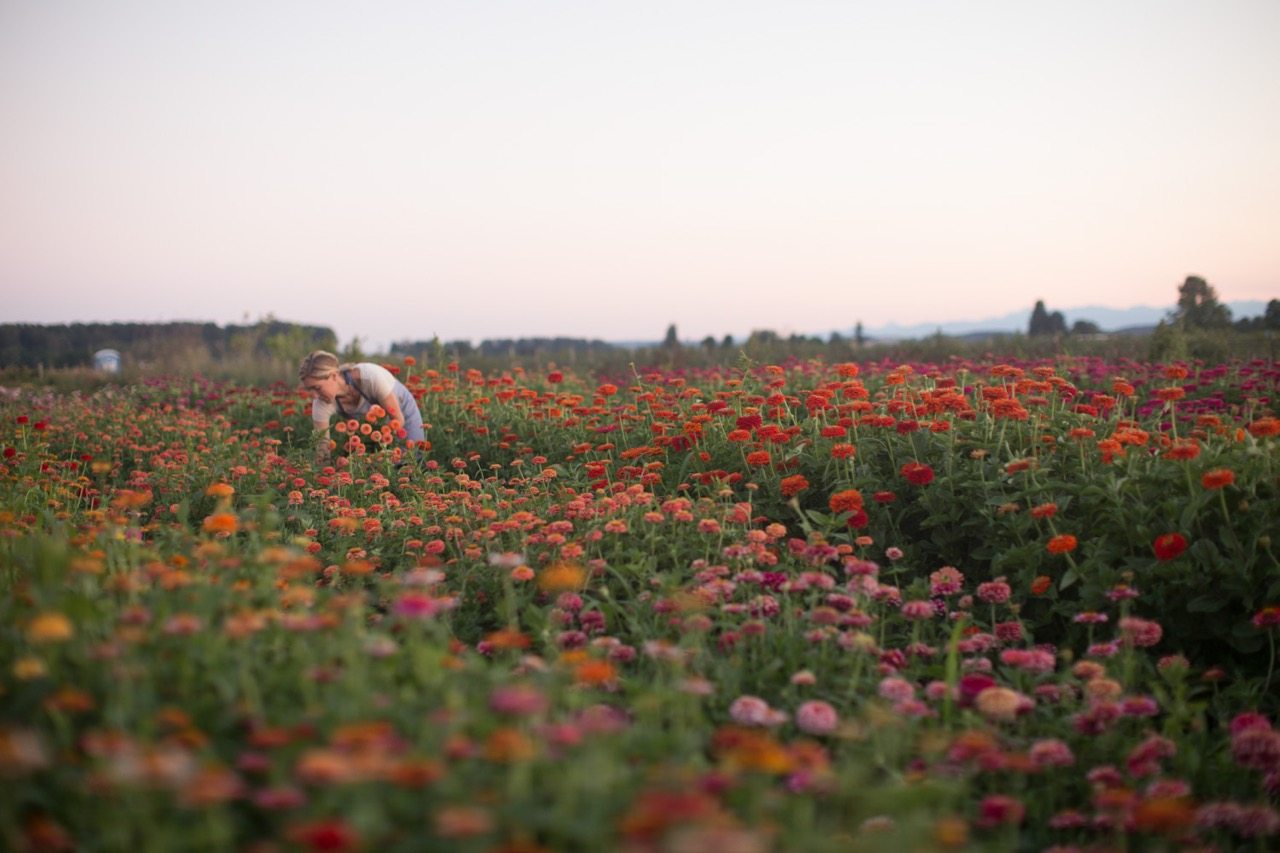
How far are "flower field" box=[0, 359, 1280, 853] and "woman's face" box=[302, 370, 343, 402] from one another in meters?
1.09

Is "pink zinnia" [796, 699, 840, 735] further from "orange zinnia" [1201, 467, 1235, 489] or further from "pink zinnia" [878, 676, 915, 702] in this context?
"orange zinnia" [1201, 467, 1235, 489]

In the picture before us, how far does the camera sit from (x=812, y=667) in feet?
9.40

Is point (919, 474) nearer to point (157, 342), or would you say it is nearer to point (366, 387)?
point (366, 387)

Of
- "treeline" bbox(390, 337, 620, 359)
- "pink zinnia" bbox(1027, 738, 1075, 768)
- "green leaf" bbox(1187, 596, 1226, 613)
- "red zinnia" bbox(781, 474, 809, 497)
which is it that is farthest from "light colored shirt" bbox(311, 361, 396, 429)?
"treeline" bbox(390, 337, 620, 359)

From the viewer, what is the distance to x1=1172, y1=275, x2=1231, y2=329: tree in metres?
13.6

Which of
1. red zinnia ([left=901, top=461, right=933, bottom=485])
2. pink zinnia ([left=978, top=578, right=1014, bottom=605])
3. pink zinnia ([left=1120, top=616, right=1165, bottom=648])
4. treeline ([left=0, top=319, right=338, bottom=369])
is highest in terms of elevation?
treeline ([left=0, top=319, right=338, bottom=369])

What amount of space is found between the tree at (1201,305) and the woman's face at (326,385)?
12.2m

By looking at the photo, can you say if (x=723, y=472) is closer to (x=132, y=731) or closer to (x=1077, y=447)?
(x=1077, y=447)

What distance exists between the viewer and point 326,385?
23.1ft

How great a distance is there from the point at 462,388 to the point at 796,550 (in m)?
6.65

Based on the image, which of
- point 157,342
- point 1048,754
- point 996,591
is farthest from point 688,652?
point 157,342

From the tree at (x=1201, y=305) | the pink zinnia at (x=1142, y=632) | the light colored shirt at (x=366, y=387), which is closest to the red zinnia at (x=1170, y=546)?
A: the pink zinnia at (x=1142, y=632)

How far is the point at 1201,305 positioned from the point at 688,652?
1402 centimetres

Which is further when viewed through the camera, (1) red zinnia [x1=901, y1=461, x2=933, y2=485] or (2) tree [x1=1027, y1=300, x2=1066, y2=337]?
(2) tree [x1=1027, y1=300, x2=1066, y2=337]
